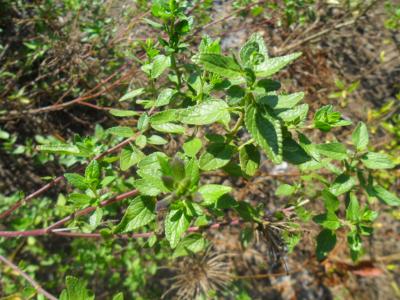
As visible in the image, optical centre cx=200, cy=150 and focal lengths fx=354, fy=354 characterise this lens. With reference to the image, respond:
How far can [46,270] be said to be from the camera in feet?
9.84

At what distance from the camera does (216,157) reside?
1.26 m

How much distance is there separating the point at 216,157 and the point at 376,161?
84cm

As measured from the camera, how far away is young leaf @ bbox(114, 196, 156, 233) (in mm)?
1290

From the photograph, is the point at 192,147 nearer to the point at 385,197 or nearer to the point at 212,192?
the point at 212,192

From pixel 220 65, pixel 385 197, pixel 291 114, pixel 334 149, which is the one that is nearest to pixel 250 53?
pixel 220 65

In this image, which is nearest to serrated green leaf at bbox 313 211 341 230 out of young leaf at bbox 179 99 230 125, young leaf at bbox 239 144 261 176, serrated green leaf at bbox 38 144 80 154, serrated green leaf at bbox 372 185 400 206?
serrated green leaf at bbox 372 185 400 206

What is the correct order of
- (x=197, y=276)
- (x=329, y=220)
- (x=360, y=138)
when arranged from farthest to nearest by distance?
(x=197, y=276) < (x=360, y=138) < (x=329, y=220)

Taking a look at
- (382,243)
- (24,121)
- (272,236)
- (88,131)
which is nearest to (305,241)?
(382,243)

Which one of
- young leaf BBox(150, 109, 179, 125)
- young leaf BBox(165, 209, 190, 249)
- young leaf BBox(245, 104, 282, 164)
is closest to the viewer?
young leaf BBox(245, 104, 282, 164)

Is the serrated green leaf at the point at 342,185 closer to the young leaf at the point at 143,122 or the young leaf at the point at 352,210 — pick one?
the young leaf at the point at 352,210

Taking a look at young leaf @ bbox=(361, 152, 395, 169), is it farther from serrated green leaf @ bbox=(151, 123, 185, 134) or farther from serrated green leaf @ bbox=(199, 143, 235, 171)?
serrated green leaf @ bbox=(151, 123, 185, 134)

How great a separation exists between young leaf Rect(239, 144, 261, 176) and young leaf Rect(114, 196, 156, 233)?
1.20ft

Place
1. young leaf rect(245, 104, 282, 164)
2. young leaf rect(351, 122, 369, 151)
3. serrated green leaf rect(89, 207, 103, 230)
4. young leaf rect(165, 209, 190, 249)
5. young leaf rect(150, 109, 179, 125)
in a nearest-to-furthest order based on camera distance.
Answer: young leaf rect(245, 104, 282, 164), young leaf rect(165, 209, 190, 249), young leaf rect(150, 109, 179, 125), serrated green leaf rect(89, 207, 103, 230), young leaf rect(351, 122, 369, 151)

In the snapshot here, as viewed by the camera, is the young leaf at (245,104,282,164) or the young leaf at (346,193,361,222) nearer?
the young leaf at (245,104,282,164)
